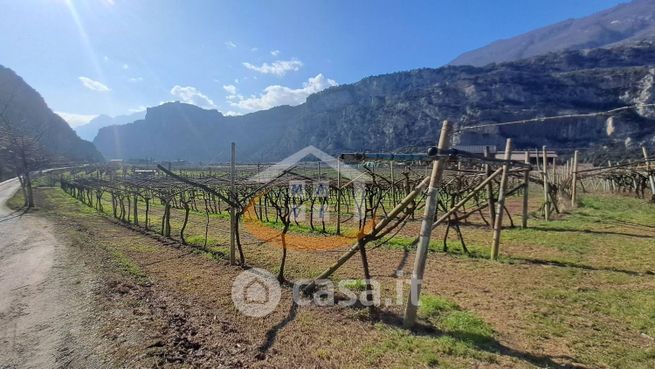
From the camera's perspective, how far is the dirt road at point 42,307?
453 cm

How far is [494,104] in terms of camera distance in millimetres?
100062

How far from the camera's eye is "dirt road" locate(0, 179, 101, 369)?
4531 mm

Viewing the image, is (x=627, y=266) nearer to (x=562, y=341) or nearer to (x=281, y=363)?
(x=562, y=341)

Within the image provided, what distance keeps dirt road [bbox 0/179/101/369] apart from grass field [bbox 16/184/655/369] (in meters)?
0.87

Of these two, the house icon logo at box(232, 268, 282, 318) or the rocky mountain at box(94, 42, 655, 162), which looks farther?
the rocky mountain at box(94, 42, 655, 162)

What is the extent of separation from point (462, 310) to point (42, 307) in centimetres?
772

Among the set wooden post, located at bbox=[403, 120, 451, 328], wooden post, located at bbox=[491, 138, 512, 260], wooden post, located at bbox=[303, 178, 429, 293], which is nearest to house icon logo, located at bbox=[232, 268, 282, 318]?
wooden post, located at bbox=[303, 178, 429, 293]

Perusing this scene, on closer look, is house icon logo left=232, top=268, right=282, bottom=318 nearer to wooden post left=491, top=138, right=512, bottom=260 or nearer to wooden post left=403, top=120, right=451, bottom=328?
wooden post left=403, top=120, right=451, bottom=328

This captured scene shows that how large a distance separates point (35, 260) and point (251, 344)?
915 cm

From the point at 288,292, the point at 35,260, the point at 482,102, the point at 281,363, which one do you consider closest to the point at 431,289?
the point at 288,292

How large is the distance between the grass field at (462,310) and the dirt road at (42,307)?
87 centimetres

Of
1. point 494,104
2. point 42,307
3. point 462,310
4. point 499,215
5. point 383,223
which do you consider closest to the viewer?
point 383,223

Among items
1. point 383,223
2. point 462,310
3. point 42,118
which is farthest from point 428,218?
point 42,118

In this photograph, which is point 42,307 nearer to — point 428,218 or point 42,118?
point 428,218
